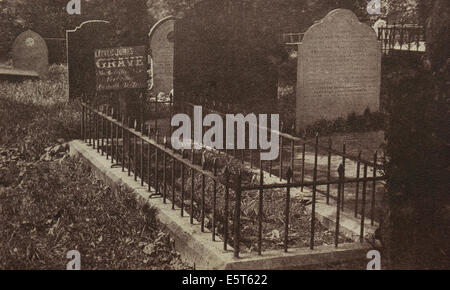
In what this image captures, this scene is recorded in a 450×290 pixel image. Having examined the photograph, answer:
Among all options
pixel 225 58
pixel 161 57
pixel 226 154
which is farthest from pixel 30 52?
pixel 226 154

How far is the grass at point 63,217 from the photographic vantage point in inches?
199

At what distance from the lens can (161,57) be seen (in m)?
13.5

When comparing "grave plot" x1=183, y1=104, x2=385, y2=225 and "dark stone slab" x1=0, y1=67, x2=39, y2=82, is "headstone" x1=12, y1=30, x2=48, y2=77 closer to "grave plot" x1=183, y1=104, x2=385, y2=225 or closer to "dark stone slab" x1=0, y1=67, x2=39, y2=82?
"dark stone slab" x1=0, y1=67, x2=39, y2=82

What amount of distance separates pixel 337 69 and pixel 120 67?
374cm

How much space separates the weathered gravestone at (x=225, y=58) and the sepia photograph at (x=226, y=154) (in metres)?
0.02

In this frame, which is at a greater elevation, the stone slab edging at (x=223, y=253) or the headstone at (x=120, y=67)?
the headstone at (x=120, y=67)

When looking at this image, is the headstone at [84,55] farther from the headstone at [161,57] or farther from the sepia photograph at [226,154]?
the headstone at [161,57]

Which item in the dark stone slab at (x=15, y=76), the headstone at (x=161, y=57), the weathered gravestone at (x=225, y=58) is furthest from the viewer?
the dark stone slab at (x=15, y=76)

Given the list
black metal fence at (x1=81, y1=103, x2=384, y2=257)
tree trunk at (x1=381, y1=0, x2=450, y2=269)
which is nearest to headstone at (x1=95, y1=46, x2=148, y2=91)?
black metal fence at (x1=81, y1=103, x2=384, y2=257)

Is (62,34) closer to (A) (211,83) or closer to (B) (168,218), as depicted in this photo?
(A) (211,83)

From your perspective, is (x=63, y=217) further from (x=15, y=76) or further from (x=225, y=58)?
(x=15, y=76)

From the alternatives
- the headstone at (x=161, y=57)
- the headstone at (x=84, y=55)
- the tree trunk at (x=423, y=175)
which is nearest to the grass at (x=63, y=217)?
the tree trunk at (x=423, y=175)

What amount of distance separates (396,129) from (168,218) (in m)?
2.09
